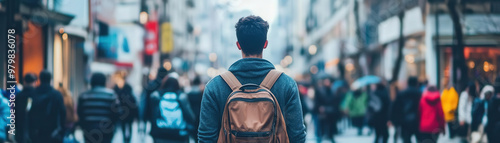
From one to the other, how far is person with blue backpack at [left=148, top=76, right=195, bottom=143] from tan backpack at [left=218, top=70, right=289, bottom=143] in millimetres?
4278

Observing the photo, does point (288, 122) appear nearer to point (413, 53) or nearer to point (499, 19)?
point (499, 19)

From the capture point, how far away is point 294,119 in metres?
3.19

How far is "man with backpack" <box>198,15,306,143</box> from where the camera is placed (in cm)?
304

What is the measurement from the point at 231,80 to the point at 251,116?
10.9 inches

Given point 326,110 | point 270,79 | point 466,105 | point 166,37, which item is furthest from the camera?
point 166,37

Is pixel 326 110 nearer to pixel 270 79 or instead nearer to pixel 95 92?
pixel 95 92

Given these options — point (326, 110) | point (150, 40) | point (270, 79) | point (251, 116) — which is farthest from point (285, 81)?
point (150, 40)

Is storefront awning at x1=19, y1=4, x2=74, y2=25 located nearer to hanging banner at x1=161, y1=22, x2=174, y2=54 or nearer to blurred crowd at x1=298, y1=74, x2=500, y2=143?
blurred crowd at x1=298, y1=74, x2=500, y2=143

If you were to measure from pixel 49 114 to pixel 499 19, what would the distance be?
1658 cm

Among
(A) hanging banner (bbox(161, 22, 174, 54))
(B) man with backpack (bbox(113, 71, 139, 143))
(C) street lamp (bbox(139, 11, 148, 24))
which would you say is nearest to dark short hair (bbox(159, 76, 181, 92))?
(B) man with backpack (bbox(113, 71, 139, 143))

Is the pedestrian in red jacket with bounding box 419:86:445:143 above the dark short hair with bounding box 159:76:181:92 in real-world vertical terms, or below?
below

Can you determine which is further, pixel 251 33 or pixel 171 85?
pixel 171 85

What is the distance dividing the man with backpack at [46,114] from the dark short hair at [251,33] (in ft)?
16.1

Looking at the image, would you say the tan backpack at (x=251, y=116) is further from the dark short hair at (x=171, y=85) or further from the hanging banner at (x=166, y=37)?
the hanging banner at (x=166, y=37)
